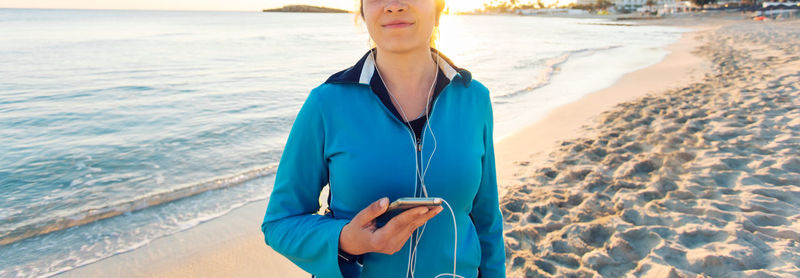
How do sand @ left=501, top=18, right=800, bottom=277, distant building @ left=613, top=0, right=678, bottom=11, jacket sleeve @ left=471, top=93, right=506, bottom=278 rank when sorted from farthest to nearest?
distant building @ left=613, top=0, right=678, bottom=11
sand @ left=501, top=18, right=800, bottom=277
jacket sleeve @ left=471, top=93, right=506, bottom=278

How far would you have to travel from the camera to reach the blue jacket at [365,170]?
1.24 metres

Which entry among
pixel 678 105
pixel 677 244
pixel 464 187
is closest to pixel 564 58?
pixel 678 105

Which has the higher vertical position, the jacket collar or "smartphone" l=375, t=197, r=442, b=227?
the jacket collar

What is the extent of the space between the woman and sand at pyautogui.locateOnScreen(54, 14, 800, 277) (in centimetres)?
193

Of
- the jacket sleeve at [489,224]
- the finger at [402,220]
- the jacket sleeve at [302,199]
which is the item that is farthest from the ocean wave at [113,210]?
the finger at [402,220]

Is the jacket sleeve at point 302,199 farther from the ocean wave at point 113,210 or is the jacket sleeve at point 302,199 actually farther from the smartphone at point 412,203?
the ocean wave at point 113,210

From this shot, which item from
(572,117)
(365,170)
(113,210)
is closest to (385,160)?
(365,170)

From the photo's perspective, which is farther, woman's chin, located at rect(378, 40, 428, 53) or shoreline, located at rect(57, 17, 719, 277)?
shoreline, located at rect(57, 17, 719, 277)

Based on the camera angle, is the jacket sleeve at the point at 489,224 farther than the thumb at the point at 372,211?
Yes

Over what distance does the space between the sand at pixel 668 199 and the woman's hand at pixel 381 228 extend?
2188 mm

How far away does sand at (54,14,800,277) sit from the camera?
3066mm

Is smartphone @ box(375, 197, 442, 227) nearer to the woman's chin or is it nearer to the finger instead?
the finger

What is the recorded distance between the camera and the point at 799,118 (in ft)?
18.9

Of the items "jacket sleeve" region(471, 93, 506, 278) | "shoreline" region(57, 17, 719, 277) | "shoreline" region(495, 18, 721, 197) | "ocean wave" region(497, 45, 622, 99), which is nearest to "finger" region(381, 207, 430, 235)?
"jacket sleeve" region(471, 93, 506, 278)
